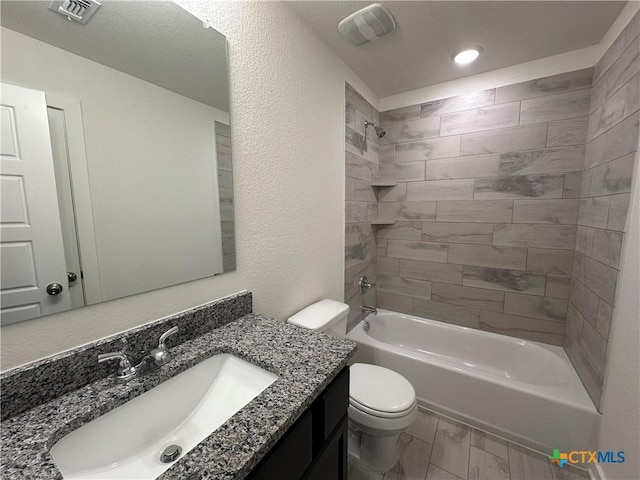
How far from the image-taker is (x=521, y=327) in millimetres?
2074

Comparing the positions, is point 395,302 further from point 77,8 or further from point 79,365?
point 77,8

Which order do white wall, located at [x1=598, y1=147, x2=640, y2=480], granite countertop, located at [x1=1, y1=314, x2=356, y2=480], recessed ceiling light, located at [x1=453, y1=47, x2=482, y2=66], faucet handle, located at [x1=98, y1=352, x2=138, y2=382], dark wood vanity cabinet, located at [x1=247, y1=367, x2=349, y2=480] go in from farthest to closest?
1. recessed ceiling light, located at [x1=453, y1=47, x2=482, y2=66]
2. white wall, located at [x1=598, y1=147, x2=640, y2=480]
3. faucet handle, located at [x1=98, y1=352, x2=138, y2=382]
4. dark wood vanity cabinet, located at [x1=247, y1=367, x2=349, y2=480]
5. granite countertop, located at [x1=1, y1=314, x2=356, y2=480]

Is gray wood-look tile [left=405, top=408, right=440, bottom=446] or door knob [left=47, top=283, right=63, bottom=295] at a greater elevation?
door knob [left=47, top=283, right=63, bottom=295]

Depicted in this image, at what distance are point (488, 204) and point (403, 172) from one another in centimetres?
75

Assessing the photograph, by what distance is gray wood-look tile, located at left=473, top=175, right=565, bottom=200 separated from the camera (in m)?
1.89

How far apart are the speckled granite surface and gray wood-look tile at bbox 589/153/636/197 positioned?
6.55 ft

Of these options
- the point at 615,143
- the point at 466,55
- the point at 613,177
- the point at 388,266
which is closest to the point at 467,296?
the point at 388,266

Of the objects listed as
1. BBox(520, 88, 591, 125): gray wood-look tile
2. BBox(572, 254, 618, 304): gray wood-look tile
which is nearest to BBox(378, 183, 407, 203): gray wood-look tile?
BBox(520, 88, 591, 125): gray wood-look tile

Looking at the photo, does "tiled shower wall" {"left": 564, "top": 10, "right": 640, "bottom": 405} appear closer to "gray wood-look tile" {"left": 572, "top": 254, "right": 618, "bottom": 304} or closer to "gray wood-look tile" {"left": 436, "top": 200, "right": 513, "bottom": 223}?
"gray wood-look tile" {"left": 572, "top": 254, "right": 618, "bottom": 304}

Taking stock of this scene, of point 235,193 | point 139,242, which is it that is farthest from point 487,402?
point 139,242

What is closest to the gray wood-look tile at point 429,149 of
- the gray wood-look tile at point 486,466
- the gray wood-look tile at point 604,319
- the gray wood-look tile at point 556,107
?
the gray wood-look tile at point 556,107

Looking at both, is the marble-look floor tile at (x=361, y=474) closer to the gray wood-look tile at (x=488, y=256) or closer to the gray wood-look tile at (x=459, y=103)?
the gray wood-look tile at (x=488, y=256)

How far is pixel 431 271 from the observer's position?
94.3 inches

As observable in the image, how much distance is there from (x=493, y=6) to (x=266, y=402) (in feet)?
6.71
